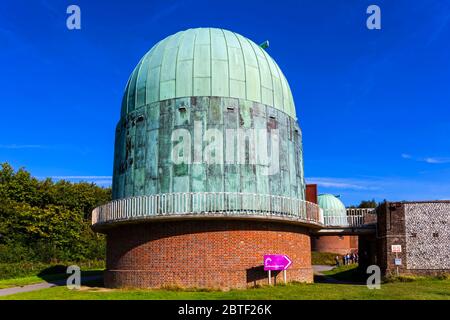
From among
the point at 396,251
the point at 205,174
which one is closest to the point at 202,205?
the point at 205,174

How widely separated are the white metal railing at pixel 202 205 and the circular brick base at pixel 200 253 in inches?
20.7

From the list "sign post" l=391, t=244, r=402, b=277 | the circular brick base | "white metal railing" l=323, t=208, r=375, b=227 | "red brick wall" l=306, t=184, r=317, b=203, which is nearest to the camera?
the circular brick base

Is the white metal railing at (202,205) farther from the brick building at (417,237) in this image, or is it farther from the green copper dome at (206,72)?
the brick building at (417,237)

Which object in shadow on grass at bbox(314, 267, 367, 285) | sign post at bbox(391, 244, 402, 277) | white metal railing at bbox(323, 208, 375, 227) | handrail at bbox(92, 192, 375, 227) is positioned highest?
handrail at bbox(92, 192, 375, 227)

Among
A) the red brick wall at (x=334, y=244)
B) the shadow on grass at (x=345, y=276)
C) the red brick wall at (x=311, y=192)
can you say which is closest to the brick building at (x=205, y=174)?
the red brick wall at (x=311, y=192)

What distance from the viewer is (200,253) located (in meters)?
18.8

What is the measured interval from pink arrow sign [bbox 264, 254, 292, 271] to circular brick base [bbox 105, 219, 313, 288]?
399 mm

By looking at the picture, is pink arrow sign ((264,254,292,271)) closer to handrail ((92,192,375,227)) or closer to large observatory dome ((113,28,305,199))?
handrail ((92,192,375,227))

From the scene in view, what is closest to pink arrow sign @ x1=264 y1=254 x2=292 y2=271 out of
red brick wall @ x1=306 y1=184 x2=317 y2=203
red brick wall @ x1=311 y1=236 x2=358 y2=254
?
red brick wall @ x1=306 y1=184 x2=317 y2=203

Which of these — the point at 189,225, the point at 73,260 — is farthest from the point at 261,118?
the point at 73,260

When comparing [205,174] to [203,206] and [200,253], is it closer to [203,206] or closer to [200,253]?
[203,206]

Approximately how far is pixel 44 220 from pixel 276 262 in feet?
108

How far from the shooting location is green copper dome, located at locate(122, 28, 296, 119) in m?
21.6

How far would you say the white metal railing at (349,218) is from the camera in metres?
28.0
